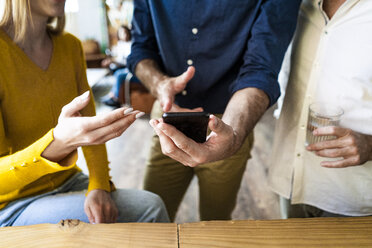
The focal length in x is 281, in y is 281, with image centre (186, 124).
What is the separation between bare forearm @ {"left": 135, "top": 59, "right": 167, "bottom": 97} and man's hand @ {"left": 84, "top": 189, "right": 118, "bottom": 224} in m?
0.44

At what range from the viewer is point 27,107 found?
2.76ft

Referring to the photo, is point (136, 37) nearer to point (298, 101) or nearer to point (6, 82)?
point (6, 82)

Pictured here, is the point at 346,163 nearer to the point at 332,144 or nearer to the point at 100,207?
the point at 332,144

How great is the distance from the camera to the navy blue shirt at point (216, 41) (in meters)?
0.98

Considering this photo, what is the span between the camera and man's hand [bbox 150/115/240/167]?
1.96 feet

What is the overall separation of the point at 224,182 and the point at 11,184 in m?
0.80

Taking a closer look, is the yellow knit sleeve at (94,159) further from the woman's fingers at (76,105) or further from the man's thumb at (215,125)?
the man's thumb at (215,125)

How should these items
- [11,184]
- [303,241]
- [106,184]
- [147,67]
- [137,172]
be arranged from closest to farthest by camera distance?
1. [303,241]
2. [11,184]
3. [106,184]
4. [147,67]
5. [137,172]

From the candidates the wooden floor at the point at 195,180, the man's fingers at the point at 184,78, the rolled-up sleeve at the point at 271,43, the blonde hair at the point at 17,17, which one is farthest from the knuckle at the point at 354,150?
the wooden floor at the point at 195,180

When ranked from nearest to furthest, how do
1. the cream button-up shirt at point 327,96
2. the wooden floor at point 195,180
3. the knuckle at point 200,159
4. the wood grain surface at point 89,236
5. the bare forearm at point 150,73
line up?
the wood grain surface at point 89,236, the knuckle at point 200,159, the cream button-up shirt at point 327,96, the bare forearm at point 150,73, the wooden floor at point 195,180

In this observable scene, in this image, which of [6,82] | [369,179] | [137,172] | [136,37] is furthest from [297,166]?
[137,172]

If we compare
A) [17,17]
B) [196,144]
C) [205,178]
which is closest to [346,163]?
[196,144]

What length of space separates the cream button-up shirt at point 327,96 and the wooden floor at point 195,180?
86cm

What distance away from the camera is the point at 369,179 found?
97 centimetres
